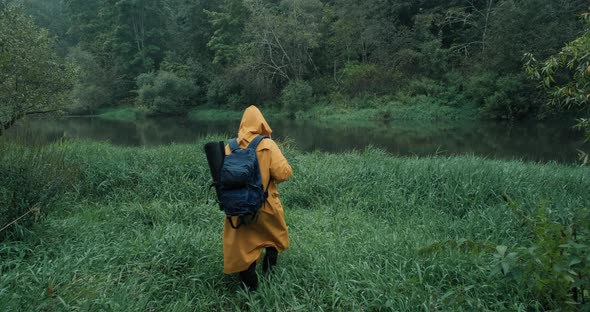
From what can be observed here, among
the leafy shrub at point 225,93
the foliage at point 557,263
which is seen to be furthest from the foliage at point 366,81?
the foliage at point 557,263

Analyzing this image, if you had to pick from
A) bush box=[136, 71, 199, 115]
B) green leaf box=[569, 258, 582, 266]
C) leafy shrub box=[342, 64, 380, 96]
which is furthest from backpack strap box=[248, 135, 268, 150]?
bush box=[136, 71, 199, 115]

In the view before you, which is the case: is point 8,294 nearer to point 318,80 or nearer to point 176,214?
point 176,214

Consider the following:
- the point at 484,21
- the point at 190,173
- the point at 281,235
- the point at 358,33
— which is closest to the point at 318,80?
the point at 358,33

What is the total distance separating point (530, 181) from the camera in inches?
217

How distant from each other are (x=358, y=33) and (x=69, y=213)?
26.4 meters

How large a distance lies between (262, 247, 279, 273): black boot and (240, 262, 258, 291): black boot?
15cm

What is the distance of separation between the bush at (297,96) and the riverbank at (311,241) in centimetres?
2169

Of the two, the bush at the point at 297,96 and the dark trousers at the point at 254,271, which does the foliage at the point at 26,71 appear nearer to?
the dark trousers at the point at 254,271

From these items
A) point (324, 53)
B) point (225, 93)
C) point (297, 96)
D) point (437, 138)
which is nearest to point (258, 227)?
point (437, 138)

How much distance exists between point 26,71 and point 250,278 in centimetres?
900

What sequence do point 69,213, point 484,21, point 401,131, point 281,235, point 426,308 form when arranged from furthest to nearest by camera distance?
1. point 484,21
2. point 401,131
3. point 69,213
4. point 281,235
5. point 426,308

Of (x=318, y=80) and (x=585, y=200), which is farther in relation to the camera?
(x=318, y=80)

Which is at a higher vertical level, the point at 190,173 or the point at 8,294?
the point at 8,294

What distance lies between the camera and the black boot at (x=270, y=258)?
2750 millimetres
